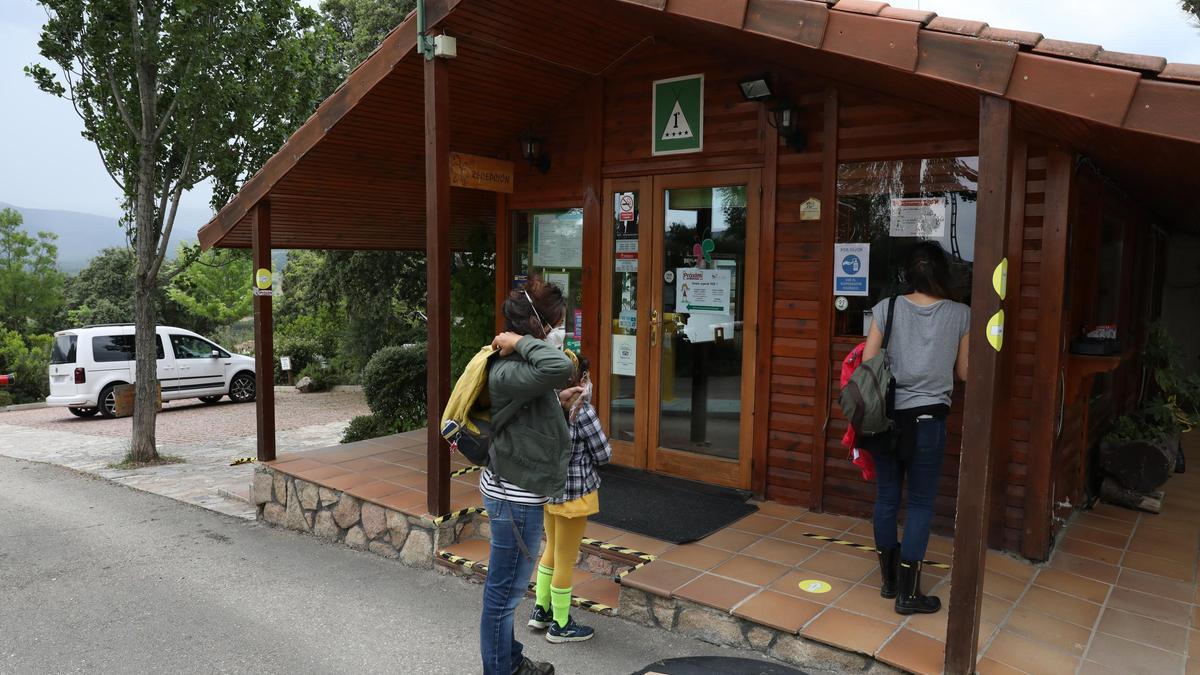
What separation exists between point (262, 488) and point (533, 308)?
14.4 feet

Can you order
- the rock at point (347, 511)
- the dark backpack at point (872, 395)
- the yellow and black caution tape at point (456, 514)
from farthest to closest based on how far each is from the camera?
the rock at point (347, 511) < the yellow and black caution tape at point (456, 514) < the dark backpack at point (872, 395)

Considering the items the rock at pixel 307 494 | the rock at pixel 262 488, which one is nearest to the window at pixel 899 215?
the rock at pixel 307 494

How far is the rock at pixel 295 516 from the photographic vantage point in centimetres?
605

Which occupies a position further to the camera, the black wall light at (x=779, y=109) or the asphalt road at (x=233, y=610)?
the black wall light at (x=779, y=109)

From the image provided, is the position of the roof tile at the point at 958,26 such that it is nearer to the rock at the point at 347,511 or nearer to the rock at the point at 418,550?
the rock at the point at 418,550

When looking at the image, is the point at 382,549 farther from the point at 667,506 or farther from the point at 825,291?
the point at 825,291

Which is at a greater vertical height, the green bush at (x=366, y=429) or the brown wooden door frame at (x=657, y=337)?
the brown wooden door frame at (x=657, y=337)

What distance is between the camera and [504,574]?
10.3 ft

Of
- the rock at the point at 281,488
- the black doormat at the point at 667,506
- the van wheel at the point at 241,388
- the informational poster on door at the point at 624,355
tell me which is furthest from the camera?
the van wheel at the point at 241,388

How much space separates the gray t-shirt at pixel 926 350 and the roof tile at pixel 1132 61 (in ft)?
4.03

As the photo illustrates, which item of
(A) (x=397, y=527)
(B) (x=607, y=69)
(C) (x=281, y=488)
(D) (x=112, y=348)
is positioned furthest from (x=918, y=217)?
(D) (x=112, y=348)

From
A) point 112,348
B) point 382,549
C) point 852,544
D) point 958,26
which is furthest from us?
point 112,348

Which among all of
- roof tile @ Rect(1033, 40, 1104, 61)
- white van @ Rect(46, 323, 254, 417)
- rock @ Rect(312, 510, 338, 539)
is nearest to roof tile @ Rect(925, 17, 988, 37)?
roof tile @ Rect(1033, 40, 1104, 61)

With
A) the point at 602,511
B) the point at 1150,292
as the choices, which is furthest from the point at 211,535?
the point at 1150,292
